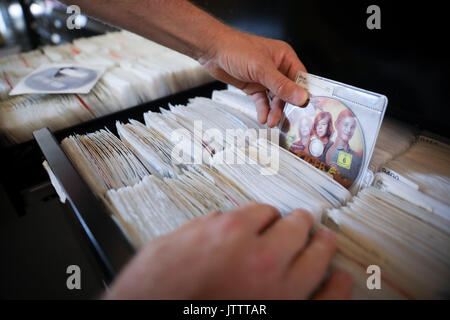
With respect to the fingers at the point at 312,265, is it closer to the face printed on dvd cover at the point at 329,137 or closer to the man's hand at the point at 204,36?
the face printed on dvd cover at the point at 329,137

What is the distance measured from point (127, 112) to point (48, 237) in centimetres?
69

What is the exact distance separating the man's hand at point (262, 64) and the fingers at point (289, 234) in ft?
1.18

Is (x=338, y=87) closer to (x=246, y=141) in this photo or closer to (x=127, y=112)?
(x=246, y=141)

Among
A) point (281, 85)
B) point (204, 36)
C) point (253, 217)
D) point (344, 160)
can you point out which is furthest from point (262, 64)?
point (253, 217)

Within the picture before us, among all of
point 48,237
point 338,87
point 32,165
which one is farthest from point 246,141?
point 48,237

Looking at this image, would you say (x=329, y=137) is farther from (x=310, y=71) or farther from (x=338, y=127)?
(x=310, y=71)

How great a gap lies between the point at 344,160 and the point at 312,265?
34cm

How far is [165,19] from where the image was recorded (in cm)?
87

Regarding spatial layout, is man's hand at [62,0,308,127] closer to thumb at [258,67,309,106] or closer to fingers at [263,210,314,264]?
thumb at [258,67,309,106]

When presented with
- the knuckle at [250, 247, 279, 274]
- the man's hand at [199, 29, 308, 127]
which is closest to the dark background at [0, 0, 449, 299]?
the man's hand at [199, 29, 308, 127]

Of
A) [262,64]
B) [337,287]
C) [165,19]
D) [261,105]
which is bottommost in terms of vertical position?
[337,287]

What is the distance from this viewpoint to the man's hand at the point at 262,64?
0.74 metres

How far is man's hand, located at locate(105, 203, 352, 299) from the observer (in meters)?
0.37

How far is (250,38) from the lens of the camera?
2.77 ft
